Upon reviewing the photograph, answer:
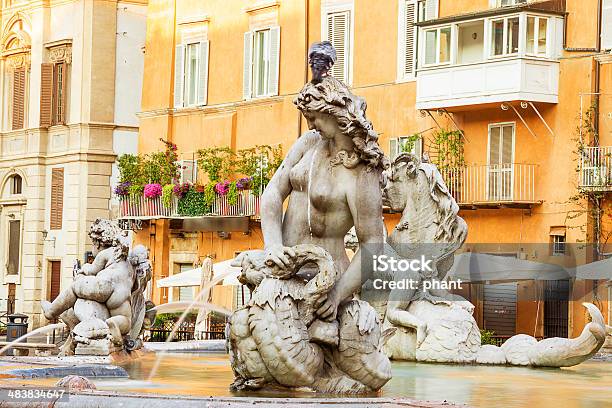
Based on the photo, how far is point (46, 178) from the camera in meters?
53.5

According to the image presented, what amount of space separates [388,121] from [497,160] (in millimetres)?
4102

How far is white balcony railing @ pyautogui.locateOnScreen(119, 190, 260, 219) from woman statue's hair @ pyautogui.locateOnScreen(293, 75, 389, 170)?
3447 cm

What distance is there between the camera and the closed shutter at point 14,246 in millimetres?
54344

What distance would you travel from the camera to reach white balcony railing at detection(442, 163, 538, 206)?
3641cm

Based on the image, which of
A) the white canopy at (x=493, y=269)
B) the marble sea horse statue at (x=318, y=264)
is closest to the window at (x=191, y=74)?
the white canopy at (x=493, y=269)

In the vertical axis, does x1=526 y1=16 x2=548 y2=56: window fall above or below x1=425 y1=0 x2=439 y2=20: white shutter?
below

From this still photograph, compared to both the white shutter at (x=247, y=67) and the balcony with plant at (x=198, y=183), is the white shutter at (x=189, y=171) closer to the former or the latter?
the balcony with plant at (x=198, y=183)

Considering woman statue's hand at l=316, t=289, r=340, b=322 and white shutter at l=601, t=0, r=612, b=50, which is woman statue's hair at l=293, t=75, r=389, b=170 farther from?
white shutter at l=601, t=0, r=612, b=50

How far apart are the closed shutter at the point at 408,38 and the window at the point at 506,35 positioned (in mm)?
3556

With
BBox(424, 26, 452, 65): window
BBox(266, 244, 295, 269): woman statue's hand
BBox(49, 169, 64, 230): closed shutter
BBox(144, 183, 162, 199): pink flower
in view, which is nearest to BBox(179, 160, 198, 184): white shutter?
BBox(144, 183, 162, 199): pink flower

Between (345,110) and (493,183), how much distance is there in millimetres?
28841

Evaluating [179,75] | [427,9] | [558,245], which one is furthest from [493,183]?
[179,75]

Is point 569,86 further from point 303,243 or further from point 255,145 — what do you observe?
point 303,243

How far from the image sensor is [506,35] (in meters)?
36.5
